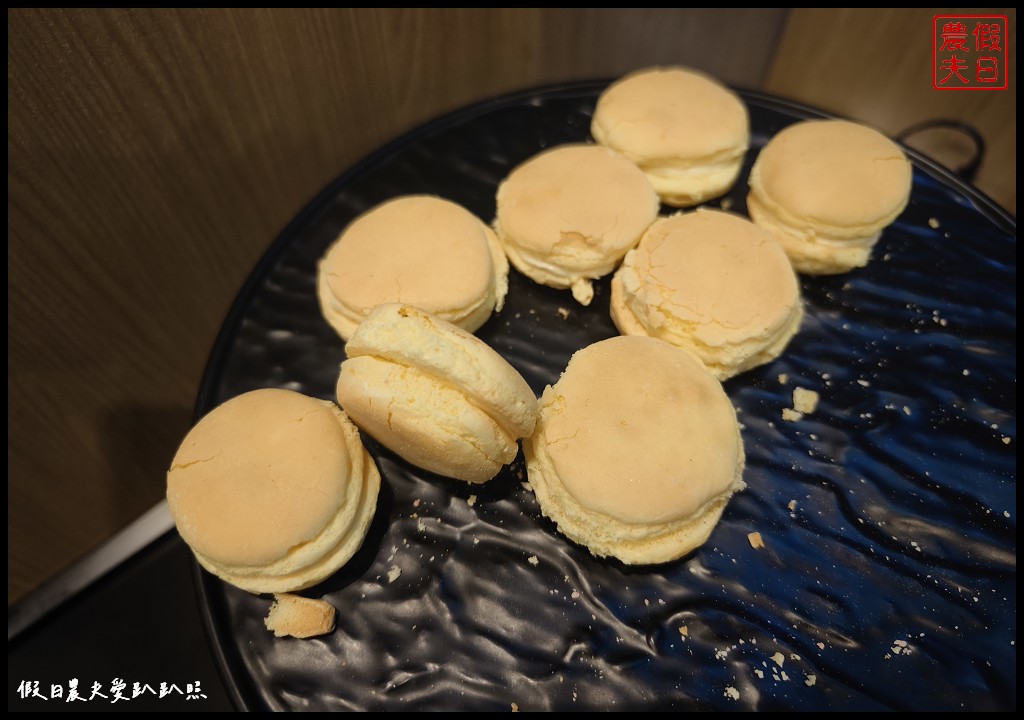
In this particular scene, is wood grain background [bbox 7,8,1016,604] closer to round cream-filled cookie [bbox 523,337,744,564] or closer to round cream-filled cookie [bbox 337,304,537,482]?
round cream-filled cookie [bbox 337,304,537,482]

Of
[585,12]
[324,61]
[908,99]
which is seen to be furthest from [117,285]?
[908,99]

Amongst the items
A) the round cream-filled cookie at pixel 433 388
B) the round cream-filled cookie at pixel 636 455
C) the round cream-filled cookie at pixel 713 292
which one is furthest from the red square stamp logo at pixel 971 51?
the round cream-filled cookie at pixel 433 388

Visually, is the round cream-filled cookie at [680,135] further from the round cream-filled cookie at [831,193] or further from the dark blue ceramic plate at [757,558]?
the dark blue ceramic plate at [757,558]

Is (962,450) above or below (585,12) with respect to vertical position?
below

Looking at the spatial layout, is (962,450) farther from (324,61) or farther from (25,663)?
(25,663)

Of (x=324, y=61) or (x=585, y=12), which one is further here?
(x=585, y=12)

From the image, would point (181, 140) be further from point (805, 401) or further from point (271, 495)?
point (805, 401)
